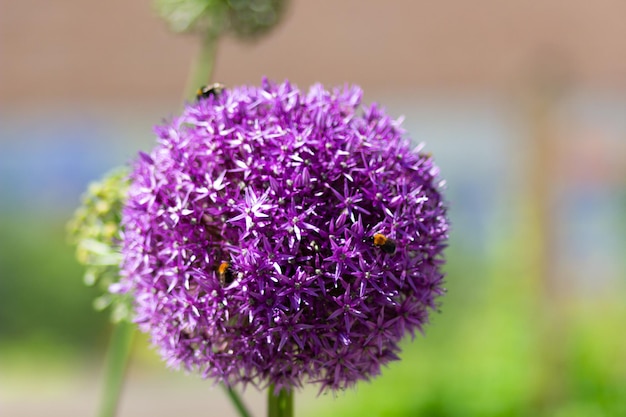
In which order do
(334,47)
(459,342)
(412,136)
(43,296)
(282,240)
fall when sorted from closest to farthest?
(282,240), (459,342), (412,136), (334,47), (43,296)

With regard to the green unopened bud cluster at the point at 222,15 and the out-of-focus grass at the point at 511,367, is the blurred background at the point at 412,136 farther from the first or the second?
the green unopened bud cluster at the point at 222,15

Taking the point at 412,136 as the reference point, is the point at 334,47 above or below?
above

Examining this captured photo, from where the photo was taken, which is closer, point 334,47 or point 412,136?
point 412,136

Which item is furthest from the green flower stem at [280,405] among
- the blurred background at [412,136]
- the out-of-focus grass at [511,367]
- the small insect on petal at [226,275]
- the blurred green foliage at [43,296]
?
the blurred green foliage at [43,296]

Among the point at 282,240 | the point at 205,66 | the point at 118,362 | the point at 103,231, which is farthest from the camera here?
the point at 205,66

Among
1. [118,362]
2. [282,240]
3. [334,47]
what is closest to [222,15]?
[118,362]

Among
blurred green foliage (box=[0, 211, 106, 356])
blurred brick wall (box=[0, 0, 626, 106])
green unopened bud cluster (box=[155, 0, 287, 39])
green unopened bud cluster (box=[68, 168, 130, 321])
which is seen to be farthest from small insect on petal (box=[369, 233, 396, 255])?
blurred green foliage (box=[0, 211, 106, 356])

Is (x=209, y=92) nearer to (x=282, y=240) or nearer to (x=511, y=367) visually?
(x=282, y=240)

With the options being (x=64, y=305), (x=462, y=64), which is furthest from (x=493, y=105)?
(x=64, y=305)

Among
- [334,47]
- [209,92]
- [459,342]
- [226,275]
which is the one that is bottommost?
[226,275]
